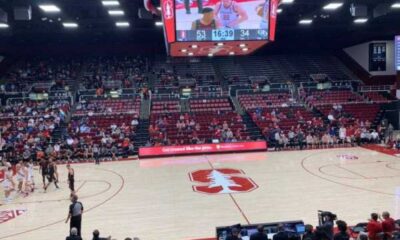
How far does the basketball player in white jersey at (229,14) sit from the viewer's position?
13703mm

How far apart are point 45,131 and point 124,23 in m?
8.55

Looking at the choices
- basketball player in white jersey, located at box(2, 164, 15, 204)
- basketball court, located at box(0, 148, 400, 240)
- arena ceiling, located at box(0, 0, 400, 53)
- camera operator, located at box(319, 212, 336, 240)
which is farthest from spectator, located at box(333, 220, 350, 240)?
arena ceiling, located at box(0, 0, 400, 53)

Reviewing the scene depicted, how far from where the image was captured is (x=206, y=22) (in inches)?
548

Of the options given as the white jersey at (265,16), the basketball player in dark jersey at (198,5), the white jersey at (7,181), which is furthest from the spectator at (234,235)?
the white jersey at (7,181)

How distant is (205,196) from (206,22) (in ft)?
20.7

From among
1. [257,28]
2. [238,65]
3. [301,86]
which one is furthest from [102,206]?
[238,65]

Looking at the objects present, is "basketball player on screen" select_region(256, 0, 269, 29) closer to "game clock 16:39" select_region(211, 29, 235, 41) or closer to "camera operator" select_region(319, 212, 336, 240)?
"game clock 16:39" select_region(211, 29, 235, 41)

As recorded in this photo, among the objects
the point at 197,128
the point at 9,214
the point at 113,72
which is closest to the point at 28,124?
the point at 113,72

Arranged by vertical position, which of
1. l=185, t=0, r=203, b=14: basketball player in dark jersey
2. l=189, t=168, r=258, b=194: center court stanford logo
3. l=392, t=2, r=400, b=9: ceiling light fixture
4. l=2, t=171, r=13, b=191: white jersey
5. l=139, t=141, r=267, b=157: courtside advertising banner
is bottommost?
l=189, t=168, r=258, b=194: center court stanford logo

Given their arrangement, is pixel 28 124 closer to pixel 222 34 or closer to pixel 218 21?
pixel 222 34

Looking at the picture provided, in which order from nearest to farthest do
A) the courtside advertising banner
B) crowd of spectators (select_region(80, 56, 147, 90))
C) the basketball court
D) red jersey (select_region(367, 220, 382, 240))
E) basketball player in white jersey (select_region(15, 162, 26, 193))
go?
red jersey (select_region(367, 220, 382, 240)) < the basketball court < basketball player in white jersey (select_region(15, 162, 26, 193)) < the courtside advertising banner < crowd of spectators (select_region(80, 56, 147, 90))

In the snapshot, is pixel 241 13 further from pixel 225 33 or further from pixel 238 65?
pixel 238 65

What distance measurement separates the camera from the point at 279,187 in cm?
1395

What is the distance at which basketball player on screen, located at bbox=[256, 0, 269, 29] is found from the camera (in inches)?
547
